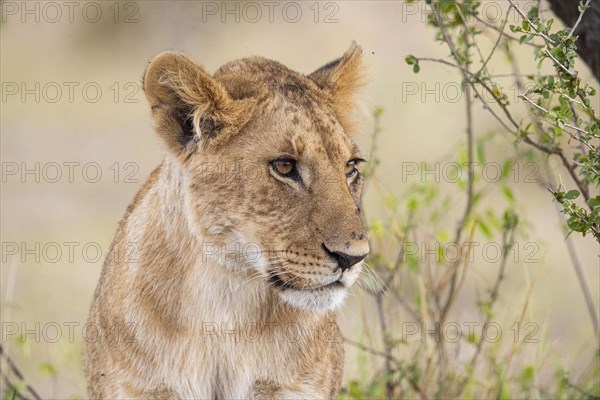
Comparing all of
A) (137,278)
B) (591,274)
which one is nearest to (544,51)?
(137,278)

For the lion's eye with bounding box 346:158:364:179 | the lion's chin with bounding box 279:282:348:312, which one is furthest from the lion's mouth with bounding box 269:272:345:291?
the lion's eye with bounding box 346:158:364:179

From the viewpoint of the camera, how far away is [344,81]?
4723 millimetres

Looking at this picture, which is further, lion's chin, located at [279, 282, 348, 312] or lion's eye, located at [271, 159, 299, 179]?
lion's eye, located at [271, 159, 299, 179]

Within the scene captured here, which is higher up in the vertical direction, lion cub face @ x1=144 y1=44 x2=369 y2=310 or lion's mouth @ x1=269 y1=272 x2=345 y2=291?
lion cub face @ x1=144 y1=44 x2=369 y2=310

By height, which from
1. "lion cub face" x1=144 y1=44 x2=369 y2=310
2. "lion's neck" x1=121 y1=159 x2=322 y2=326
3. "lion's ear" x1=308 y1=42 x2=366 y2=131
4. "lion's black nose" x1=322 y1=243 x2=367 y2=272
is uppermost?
"lion's ear" x1=308 y1=42 x2=366 y2=131

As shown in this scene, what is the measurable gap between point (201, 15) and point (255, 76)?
344 inches

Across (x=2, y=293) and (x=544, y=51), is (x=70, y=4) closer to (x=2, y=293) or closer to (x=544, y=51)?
(x=2, y=293)

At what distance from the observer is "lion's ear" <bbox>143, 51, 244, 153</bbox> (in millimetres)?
4082

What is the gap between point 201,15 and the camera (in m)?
12.9

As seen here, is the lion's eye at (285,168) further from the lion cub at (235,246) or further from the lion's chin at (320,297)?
the lion's chin at (320,297)

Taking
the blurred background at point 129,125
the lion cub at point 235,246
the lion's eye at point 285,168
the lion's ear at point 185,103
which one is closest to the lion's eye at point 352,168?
the lion cub at point 235,246

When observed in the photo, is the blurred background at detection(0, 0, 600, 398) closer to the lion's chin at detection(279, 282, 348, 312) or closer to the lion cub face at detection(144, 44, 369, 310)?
the lion cub face at detection(144, 44, 369, 310)

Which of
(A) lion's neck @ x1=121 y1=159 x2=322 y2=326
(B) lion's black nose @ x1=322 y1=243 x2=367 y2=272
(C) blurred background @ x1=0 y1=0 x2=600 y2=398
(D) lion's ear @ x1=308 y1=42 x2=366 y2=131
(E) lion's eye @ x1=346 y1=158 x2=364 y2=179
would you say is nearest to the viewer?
(B) lion's black nose @ x1=322 y1=243 x2=367 y2=272

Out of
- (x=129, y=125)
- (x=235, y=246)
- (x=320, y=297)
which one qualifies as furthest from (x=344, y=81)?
(x=129, y=125)
